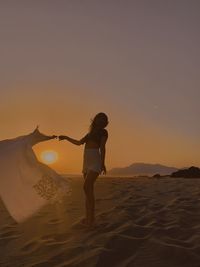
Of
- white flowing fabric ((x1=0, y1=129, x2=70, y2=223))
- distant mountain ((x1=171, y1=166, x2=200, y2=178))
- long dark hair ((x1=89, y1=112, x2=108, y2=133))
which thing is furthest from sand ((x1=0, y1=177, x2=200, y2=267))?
distant mountain ((x1=171, y1=166, x2=200, y2=178))

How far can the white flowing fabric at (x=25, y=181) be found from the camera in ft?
24.8

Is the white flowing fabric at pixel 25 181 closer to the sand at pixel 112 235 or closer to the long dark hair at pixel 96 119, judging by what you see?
the sand at pixel 112 235

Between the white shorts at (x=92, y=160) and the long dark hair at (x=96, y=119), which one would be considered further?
the long dark hair at (x=96, y=119)

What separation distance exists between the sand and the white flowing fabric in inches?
16.3

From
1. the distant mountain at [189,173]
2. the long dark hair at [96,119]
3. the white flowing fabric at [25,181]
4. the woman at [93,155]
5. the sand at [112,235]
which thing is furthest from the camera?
the distant mountain at [189,173]

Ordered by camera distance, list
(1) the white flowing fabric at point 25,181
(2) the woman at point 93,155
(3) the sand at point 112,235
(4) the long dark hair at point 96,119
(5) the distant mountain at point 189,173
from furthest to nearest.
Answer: (5) the distant mountain at point 189,173
(4) the long dark hair at point 96,119
(2) the woman at point 93,155
(1) the white flowing fabric at point 25,181
(3) the sand at point 112,235

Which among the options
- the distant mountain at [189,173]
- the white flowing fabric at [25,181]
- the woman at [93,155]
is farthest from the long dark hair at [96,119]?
the distant mountain at [189,173]

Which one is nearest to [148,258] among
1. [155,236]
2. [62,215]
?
[155,236]

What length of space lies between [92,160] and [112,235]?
4.96ft

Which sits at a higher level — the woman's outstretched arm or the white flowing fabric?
the woman's outstretched arm

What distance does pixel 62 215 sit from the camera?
855 cm

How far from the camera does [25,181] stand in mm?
7855

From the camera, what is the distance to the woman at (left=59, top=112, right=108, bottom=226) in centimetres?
771

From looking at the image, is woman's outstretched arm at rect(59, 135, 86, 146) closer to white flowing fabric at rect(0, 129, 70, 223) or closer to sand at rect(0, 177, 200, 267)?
white flowing fabric at rect(0, 129, 70, 223)
